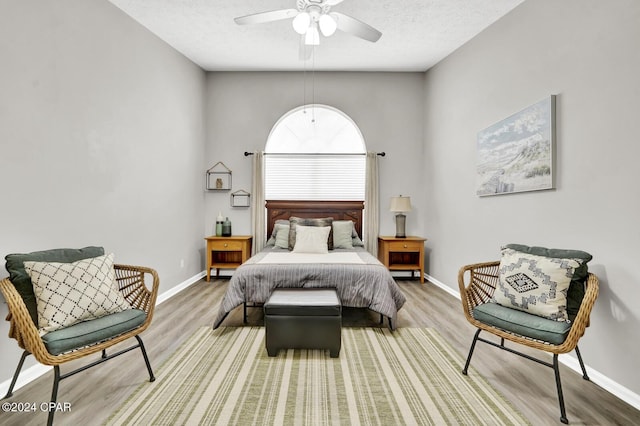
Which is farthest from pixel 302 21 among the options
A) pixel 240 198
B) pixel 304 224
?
pixel 240 198

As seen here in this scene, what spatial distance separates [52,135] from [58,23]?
2.86ft

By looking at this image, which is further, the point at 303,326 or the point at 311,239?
the point at 311,239

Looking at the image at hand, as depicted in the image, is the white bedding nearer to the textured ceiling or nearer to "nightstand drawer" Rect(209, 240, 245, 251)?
"nightstand drawer" Rect(209, 240, 245, 251)

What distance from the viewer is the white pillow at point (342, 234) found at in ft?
14.1

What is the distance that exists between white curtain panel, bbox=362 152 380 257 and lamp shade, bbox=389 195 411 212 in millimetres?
323

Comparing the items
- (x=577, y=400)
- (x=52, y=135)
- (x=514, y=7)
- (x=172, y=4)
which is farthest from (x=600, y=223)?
(x=172, y=4)

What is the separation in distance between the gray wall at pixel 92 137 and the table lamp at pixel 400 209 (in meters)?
3.01

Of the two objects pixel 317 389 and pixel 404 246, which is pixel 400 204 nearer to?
pixel 404 246

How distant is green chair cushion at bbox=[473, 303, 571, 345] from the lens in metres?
1.81

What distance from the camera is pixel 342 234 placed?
14.3 feet

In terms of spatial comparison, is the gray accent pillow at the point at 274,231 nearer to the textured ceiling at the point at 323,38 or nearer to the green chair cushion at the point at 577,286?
the textured ceiling at the point at 323,38

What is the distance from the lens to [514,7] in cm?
308

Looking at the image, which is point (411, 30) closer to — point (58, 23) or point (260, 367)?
point (58, 23)

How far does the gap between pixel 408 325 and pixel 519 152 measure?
76.3 inches
